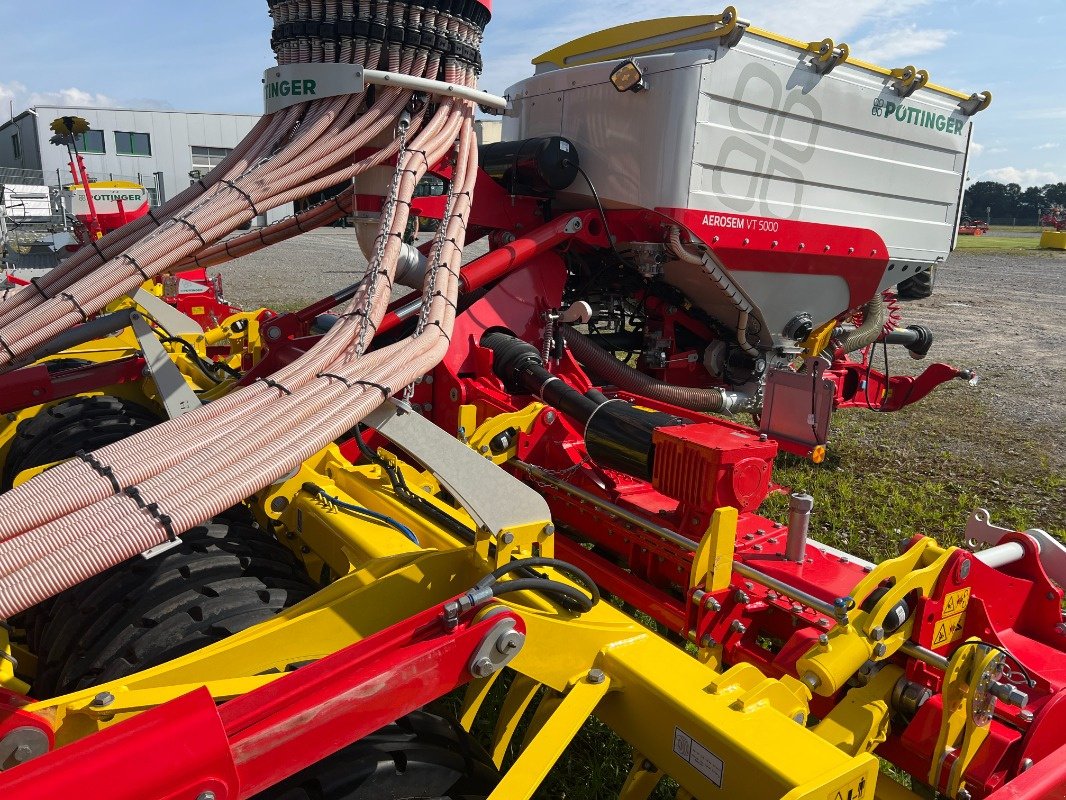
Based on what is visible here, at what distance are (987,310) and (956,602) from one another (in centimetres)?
1645

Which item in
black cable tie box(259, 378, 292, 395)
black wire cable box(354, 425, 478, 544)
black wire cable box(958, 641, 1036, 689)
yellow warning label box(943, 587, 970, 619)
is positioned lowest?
black wire cable box(958, 641, 1036, 689)

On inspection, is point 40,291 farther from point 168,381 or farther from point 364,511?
point 364,511

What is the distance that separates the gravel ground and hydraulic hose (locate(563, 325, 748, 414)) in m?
3.60

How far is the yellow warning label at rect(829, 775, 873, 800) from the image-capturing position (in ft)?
4.34

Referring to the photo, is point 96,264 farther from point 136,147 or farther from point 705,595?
point 136,147

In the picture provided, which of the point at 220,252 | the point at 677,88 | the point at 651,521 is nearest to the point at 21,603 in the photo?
the point at 651,521

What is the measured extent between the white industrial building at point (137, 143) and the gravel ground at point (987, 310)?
1123cm

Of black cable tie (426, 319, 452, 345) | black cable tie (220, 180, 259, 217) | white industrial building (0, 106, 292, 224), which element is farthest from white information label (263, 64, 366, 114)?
white industrial building (0, 106, 292, 224)

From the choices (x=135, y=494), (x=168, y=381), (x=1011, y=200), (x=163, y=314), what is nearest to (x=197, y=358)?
(x=163, y=314)

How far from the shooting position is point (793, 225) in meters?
4.17

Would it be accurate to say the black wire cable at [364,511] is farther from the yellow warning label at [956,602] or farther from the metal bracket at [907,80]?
the metal bracket at [907,80]

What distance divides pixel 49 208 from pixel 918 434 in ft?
67.3

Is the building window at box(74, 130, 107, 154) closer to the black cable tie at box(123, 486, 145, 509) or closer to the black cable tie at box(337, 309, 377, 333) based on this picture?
the black cable tie at box(337, 309, 377, 333)

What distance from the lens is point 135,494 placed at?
1.51m
